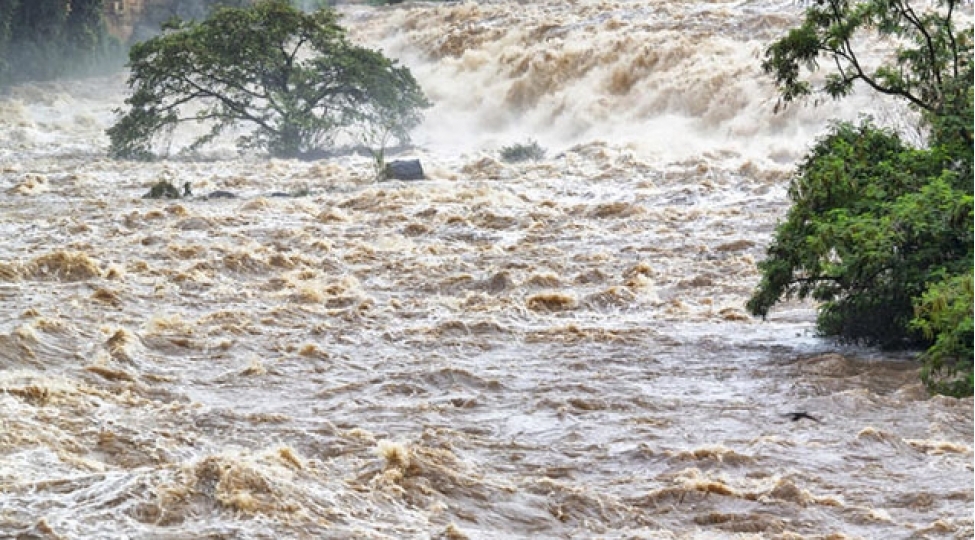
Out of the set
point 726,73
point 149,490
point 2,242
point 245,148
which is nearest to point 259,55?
point 245,148

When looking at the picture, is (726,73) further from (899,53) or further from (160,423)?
(160,423)

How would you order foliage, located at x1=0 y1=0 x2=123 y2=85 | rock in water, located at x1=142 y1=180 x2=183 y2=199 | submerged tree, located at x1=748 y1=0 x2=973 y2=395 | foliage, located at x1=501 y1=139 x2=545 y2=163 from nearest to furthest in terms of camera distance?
submerged tree, located at x1=748 y1=0 x2=973 y2=395, rock in water, located at x1=142 y1=180 x2=183 y2=199, foliage, located at x1=501 y1=139 x2=545 y2=163, foliage, located at x1=0 y1=0 x2=123 y2=85

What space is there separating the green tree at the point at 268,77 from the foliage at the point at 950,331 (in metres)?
18.0

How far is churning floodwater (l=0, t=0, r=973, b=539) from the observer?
726 centimetres

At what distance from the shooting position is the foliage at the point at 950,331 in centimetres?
855

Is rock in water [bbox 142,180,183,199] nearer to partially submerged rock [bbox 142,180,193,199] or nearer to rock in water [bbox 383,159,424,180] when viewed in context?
partially submerged rock [bbox 142,180,193,199]

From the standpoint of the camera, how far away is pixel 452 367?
10.4 m

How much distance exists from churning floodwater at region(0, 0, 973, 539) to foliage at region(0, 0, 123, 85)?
16852mm

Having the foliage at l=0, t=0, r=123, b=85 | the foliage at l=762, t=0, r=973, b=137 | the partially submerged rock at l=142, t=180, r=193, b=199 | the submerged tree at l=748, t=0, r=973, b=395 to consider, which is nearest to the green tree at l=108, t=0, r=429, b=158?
the partially submerged rock at l=142, t=180, r=193, b=199

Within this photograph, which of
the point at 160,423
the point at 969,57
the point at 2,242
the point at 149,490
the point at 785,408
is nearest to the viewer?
the point at 149,490

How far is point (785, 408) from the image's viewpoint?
9.29 m

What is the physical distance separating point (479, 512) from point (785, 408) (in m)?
2.72

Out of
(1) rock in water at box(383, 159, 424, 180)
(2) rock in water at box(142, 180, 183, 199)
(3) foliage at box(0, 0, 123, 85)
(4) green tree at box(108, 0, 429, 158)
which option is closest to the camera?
(2) rock in water at box(142, 180, 183, 199)

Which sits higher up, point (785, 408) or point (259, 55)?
point (259, 55)
